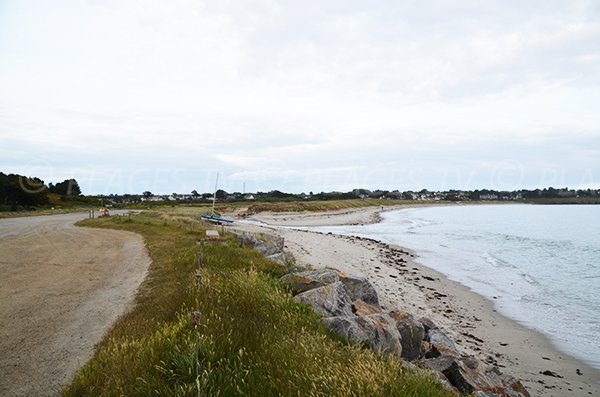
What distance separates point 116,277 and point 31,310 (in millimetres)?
4163

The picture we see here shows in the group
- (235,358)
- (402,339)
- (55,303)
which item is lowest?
(402,339)

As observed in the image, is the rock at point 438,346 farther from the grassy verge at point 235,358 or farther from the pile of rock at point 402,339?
the grassy verge at point 235,358

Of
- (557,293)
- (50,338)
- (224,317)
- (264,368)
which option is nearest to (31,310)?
(50,338)

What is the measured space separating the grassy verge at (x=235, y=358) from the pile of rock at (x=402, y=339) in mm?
824

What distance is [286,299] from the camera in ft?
29.7

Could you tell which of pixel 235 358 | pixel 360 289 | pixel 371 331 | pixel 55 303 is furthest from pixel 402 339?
pixel 55 303

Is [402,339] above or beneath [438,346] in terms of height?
above

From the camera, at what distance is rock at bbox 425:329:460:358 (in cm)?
1054

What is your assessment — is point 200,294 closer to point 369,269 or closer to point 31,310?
point 31,310

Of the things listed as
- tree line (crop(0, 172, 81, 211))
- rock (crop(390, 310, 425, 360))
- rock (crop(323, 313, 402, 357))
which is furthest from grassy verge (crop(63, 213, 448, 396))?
tree line (crop(0, 172, 81, 211))

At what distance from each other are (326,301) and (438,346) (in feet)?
11.8

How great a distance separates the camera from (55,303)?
1083 cm

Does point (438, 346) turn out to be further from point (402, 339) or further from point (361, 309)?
point (361, 309)

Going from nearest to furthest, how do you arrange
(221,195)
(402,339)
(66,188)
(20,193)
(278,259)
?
(402,339)
(278,259)
(20,193)
(66,188)
(221,195)
